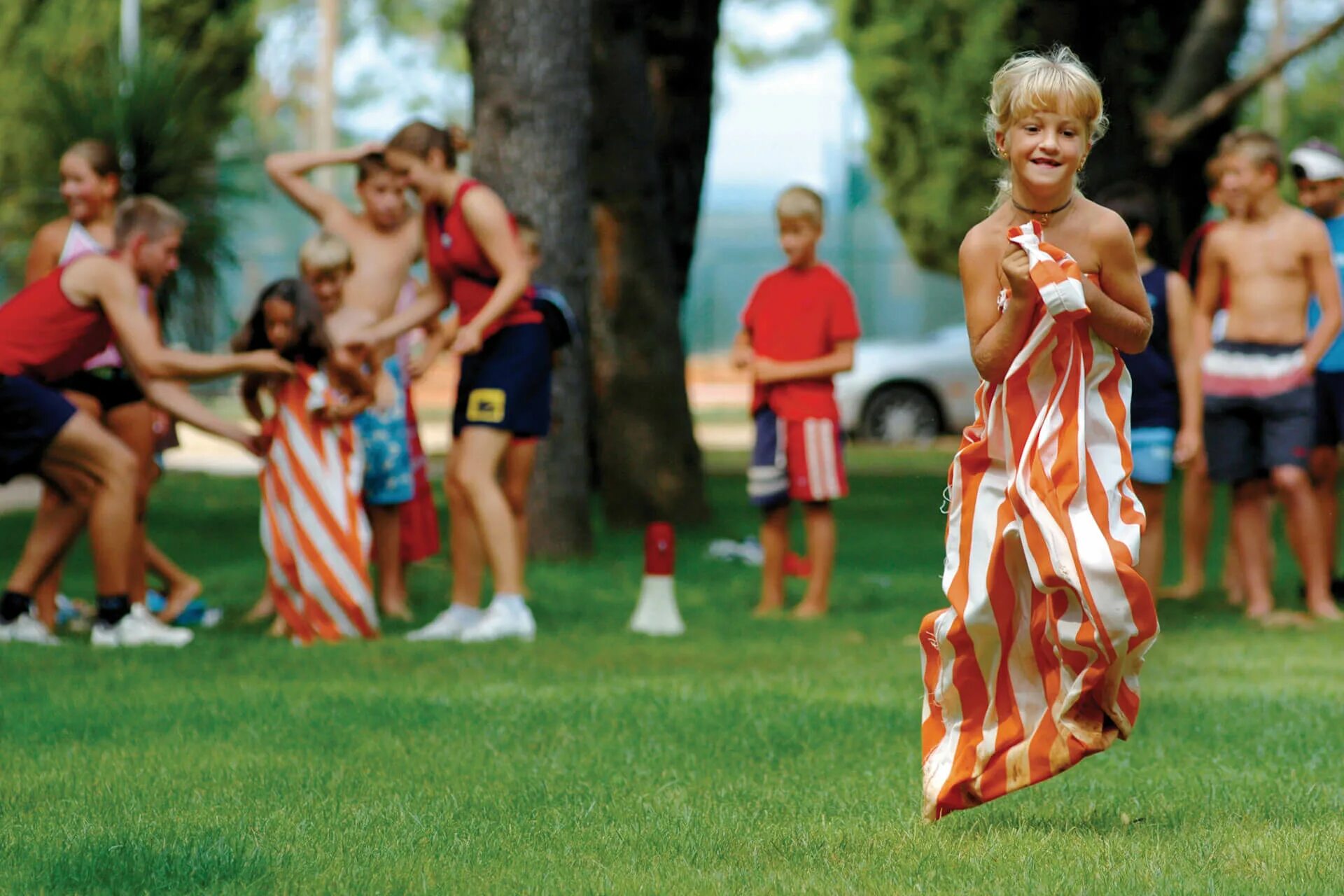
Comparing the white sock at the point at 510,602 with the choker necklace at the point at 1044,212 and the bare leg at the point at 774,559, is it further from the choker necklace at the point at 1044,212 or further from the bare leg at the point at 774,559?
the choker necklace at the point at 1044,212

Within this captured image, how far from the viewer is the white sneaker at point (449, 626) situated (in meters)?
8.00

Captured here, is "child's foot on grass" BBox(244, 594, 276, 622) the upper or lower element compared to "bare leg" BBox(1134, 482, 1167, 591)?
lower

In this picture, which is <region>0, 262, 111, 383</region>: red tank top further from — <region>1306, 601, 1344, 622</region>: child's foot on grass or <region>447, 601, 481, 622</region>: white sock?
<region>1306, 601, 1344, 622</region>: child's foot on grass

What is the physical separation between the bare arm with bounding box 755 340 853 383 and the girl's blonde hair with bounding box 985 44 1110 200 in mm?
4625

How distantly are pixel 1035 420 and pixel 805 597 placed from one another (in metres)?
5.05

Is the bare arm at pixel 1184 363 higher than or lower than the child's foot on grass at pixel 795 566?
higher

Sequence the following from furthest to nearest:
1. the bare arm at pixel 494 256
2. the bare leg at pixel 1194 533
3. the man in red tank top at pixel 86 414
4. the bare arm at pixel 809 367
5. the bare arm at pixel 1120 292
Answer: the bare leg at pixel 1194 533 → the bare arm at pixel 809 367 → the bare arm at pixel 494 256 → the man in red tank top at pixel 86 414 → the bare arm at pixel 1120 292

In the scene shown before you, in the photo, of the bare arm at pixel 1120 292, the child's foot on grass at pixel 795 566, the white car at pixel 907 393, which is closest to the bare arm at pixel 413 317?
the child's foot on grass at pixel 795 566

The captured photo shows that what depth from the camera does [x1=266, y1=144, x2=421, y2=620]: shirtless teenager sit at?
8.55 metres

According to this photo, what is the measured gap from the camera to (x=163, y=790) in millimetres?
4836

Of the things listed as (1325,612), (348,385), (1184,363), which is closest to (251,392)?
(348,385)

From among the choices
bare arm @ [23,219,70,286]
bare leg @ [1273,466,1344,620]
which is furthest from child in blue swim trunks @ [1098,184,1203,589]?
bare arm @ [23,219,70,286]

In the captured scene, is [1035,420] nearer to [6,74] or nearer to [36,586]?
[36,586]

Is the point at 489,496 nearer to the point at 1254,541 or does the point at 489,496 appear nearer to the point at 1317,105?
the point at 1254,541
